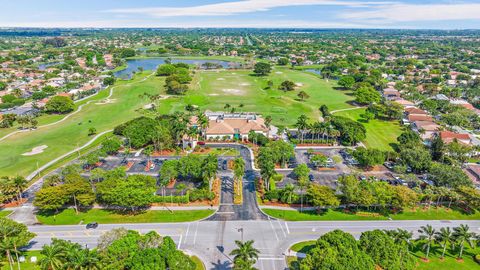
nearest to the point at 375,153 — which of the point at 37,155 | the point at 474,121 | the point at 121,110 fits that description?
the point at 474,121

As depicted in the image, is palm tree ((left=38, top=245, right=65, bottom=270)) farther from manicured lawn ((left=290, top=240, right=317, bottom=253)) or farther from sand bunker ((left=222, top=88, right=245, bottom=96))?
sand bunker ((left=222, top=88, right=245, bottom=96))

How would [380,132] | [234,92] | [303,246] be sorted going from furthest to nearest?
1. [234,92]
2. [380,132]
3. [303,246]

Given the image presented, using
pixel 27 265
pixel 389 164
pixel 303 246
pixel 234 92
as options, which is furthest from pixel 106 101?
pixel 303 246

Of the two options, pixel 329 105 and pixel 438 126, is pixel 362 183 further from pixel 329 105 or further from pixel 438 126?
pixel 329 105

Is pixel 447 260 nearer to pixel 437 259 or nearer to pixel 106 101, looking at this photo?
pixel 437 259

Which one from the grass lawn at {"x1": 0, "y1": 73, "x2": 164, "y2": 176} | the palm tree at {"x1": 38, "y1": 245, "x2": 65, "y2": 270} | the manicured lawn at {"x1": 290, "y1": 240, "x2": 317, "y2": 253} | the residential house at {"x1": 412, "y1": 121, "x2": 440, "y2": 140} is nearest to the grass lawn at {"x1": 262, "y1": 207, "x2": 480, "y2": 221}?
the manicured lawn at {"x1": 290, "y1": 240, "x2": 317, "y2": 253}

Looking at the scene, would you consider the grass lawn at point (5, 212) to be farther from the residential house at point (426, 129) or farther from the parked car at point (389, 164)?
the residential house at point (426, 129)
